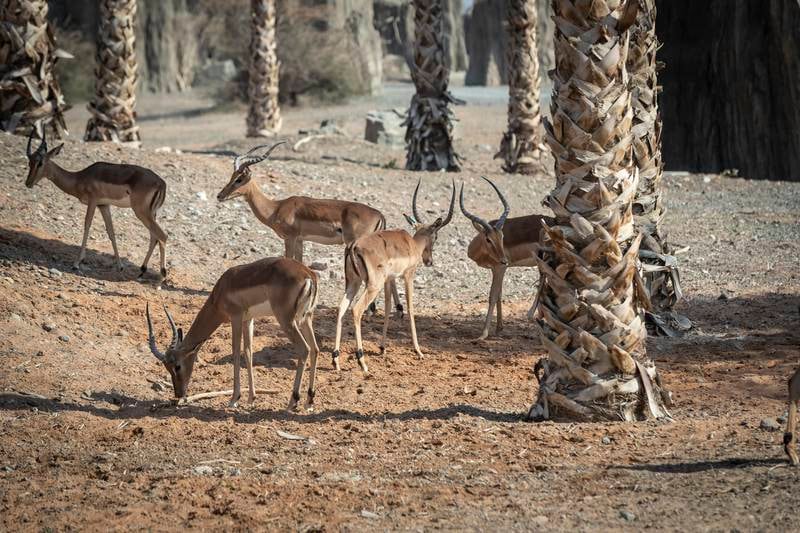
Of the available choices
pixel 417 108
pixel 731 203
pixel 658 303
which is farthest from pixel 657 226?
pixel 417 108

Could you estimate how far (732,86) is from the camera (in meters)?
18.0

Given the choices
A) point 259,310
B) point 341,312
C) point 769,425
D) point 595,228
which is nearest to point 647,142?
point 595,228

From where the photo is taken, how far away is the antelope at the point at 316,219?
36.0ft

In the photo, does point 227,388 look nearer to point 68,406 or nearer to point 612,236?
point 68,406

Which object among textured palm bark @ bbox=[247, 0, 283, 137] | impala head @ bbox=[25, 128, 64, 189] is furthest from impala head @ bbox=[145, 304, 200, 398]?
A: textured palm bark @ bbox=[247, 0, 283, 137]

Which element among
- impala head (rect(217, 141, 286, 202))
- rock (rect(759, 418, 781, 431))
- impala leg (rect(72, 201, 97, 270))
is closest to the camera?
rock (rect(759, 418, 781, 431))

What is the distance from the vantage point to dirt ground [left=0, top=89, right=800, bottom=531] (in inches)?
219

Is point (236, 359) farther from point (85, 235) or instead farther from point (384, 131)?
point (384, 131)

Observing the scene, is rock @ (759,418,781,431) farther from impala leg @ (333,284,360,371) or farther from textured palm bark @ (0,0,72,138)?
textured palm bark @ (0,0,72,138)

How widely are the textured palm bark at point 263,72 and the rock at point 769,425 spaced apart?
53.9 feet

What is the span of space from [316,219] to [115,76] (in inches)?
230

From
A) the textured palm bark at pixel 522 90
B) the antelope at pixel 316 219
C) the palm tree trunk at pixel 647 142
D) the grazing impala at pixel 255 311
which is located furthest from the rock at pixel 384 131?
the grazing impala at pixel 255 311

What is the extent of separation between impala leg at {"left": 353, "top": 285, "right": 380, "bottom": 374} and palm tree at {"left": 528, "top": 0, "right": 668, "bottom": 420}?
2.50 m

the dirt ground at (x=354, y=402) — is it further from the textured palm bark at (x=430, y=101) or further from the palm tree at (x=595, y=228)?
the textured palm bark at (x=430, y=101)
